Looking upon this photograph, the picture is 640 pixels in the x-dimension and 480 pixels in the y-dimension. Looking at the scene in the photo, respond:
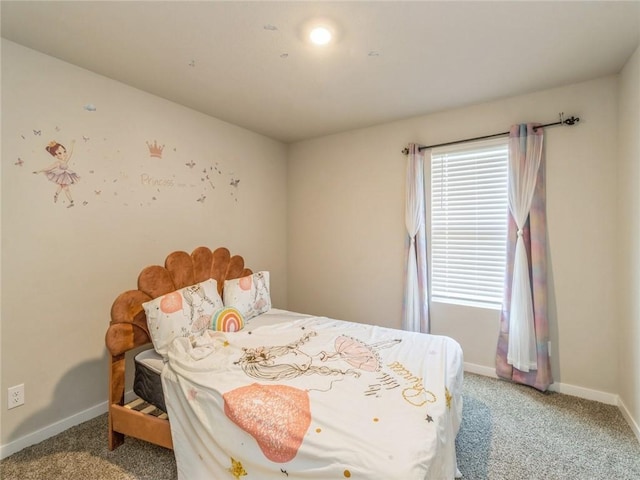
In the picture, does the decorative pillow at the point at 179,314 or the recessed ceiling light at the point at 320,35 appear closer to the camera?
the recessed ceiling light at the point at 320,35

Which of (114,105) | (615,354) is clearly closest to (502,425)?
(615,354)

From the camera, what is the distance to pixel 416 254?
3.04 meters

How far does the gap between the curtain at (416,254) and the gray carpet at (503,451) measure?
905mm

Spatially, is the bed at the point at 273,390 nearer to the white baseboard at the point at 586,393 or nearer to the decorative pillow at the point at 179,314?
the decorative pillow at the point at 179,314

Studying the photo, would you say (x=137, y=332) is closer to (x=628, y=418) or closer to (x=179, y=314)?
(x=179, y=314)

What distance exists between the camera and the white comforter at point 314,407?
1.14 m

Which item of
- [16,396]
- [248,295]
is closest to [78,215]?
[16,396]

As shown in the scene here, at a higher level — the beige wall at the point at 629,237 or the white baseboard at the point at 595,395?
the beige wall at the point at 629,237

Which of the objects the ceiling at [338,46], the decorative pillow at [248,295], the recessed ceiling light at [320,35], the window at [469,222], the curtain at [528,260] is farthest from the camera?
the window at [469,222]

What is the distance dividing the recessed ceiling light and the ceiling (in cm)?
6

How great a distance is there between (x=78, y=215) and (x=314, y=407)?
6.72ft

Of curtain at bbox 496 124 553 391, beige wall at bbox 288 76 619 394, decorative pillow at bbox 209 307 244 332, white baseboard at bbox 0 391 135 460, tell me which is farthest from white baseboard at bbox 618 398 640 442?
white baseboard at bbox 0 391 135 460

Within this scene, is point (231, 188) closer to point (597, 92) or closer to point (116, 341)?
point (116, 341)

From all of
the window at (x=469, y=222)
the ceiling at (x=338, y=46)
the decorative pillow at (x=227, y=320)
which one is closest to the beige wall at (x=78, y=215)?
the ceiling at (x=338, y=46)
